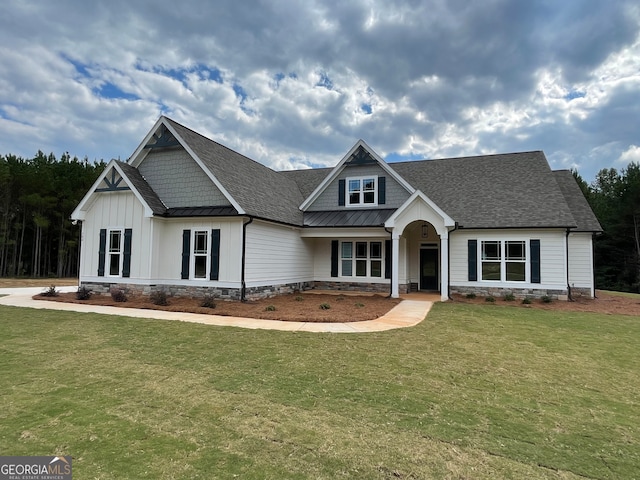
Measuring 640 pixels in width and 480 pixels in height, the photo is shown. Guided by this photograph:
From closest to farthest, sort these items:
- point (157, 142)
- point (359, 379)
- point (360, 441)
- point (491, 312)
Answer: point (360, 441) < point (359, 379) < point (491, 312) < point (157, 142)

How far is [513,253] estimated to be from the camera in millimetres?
15461

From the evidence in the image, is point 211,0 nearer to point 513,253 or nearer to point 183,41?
point 183,41

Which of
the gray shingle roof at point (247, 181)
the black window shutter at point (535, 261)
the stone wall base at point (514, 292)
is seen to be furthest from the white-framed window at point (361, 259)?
the black window shutter at point (535, 261)

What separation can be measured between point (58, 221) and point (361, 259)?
105ft

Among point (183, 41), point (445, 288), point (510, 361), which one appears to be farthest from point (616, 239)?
point (183, 41)

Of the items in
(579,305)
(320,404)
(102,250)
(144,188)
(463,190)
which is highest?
(463,190)

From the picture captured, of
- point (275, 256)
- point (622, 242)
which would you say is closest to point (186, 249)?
point (275, 256)

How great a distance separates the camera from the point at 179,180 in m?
14.8

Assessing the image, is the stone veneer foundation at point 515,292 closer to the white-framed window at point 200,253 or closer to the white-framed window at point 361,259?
the white-framed window at point 361,259

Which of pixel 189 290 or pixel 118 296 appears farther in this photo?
pixel 189 290

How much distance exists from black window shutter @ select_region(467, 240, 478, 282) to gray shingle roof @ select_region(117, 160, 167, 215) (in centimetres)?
1294

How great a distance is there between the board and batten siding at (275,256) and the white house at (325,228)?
69 mm

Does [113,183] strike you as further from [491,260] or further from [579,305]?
[579,305]

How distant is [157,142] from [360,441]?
14.7 m
